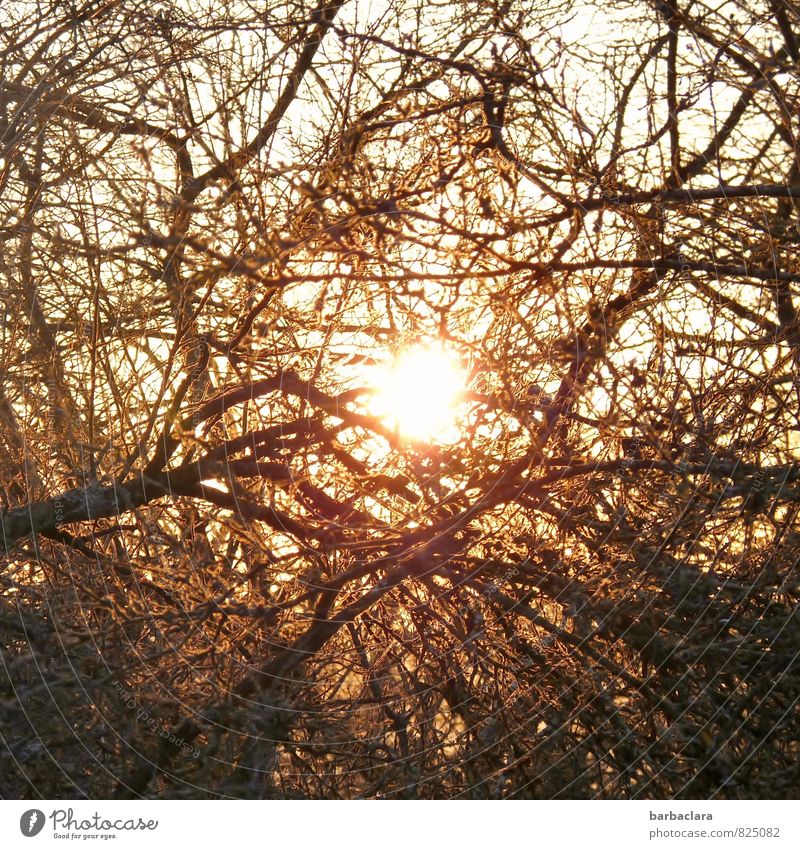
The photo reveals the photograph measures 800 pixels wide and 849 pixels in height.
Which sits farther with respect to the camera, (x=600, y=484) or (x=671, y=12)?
(x=671, y=12)

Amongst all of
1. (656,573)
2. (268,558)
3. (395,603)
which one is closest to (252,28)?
(268,558)

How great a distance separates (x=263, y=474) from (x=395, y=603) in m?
0.60

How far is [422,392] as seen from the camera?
9.70 feet

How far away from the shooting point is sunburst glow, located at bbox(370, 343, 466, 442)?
290 cm

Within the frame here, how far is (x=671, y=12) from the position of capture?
3.32m

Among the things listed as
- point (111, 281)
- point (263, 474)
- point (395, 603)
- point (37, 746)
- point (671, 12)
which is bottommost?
point (37, 746)

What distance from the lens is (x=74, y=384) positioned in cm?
340

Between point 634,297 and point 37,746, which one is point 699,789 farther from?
point 37,746

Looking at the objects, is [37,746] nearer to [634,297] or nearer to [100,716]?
[100,716]

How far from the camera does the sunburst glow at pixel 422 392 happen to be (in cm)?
290

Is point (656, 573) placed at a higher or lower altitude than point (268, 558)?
lower

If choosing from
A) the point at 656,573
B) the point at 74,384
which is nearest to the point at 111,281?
the point at 74,384
